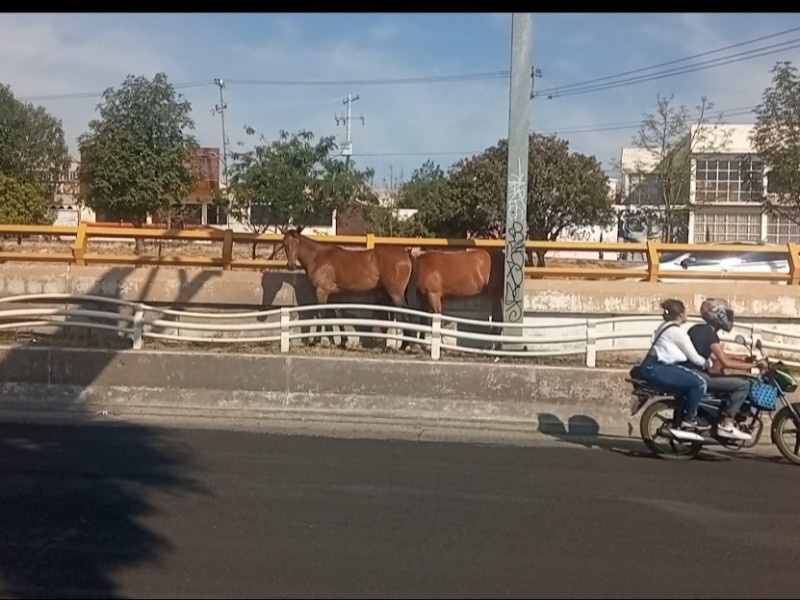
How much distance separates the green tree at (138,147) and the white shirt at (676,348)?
79.2 ft

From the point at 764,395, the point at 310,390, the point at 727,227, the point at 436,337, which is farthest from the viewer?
the point at 727,227

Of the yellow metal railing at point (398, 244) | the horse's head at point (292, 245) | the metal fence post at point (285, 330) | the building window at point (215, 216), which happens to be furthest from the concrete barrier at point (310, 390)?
the building window at point (215, 216)

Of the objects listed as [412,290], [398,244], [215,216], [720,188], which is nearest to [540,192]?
[720,188]

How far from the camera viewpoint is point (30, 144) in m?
34.5

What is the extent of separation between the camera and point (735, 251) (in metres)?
16.5

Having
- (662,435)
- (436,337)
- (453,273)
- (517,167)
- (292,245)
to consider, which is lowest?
(662,435)

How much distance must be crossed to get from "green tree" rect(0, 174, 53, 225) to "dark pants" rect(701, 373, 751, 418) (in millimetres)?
25032

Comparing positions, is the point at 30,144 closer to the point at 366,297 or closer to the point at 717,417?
the point at 366,297

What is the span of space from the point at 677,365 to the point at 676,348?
0.18 metres

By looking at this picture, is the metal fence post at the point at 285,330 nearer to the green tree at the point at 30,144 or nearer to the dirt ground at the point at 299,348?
the dirt ground at the point at 299,348

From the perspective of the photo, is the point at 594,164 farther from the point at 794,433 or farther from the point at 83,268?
the point at 794,433

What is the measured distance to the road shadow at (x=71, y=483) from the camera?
6.25 m
